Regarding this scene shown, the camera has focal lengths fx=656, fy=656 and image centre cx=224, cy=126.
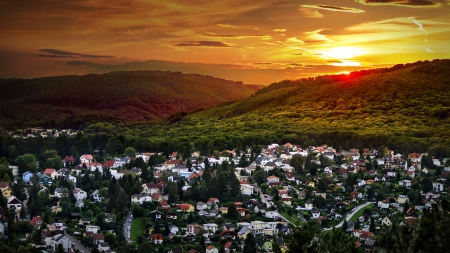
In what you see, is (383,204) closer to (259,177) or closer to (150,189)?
(259,177)

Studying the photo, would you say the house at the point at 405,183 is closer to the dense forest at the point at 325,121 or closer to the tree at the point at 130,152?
the dense forest at the point at 325,121

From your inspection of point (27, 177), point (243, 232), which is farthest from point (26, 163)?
point (243, 232)

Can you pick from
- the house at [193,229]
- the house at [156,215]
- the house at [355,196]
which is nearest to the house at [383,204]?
the house at [355,196]

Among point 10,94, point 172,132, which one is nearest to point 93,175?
point 172,132

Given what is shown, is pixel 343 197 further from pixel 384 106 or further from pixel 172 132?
pixel 384 106

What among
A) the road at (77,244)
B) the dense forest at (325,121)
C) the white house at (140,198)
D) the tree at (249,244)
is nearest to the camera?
the tree at (249,244)

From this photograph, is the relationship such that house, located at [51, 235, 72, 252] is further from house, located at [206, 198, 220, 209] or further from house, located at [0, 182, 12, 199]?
house, located at [206, 198, 220, 209]
